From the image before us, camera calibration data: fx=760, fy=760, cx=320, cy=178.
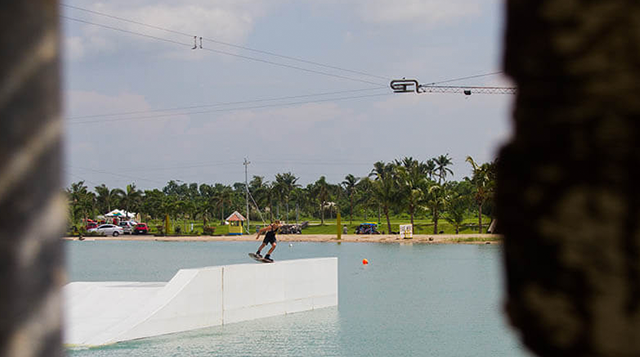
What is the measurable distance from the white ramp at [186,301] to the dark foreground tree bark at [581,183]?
52.6 feet

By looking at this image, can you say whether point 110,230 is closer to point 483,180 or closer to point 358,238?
point 358,238

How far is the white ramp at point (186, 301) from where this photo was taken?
56.0 feet

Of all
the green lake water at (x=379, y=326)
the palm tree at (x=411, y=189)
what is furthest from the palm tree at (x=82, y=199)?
the green lake water at (x=379, y=326)

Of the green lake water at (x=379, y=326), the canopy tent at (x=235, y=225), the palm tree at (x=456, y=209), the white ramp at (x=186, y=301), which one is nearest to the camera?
the green lake water at (x=379, y=326)

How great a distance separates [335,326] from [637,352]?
1830 centimetres

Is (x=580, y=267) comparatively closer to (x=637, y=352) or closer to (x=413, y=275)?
(x=637, y=352)

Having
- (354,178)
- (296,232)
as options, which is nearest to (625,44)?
(296,232)

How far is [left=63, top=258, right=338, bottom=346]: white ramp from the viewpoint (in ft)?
56.0

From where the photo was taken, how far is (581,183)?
4.28 feet

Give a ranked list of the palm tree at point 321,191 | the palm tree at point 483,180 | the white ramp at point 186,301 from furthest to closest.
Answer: the palm tree at point 321,191
the palm tree at point 483,180
the white ramp at point 186,301

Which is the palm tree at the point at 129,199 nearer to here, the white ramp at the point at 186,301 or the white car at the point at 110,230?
the white car at the point at 110,230

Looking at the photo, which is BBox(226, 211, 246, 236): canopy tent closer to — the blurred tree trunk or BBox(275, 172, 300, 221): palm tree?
BBox(275, 172, 300, 221): palm tree

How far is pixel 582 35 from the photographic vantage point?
4.26 ft

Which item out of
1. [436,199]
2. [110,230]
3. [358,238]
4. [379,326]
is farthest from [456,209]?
[379,326]
